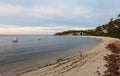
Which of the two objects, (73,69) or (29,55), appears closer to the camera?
(73,69)

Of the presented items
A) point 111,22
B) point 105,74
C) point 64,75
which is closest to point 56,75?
point 64,75

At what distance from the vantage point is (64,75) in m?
16.9

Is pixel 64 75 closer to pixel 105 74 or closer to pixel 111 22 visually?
pixel 105 74

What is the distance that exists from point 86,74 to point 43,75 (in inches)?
138

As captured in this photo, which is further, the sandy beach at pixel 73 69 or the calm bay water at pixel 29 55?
the calm bay water at pixel 29 55

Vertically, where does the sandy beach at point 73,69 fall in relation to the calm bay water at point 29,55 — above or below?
above

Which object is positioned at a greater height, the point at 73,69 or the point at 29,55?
the point at 73,69

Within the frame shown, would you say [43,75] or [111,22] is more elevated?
[111,22]

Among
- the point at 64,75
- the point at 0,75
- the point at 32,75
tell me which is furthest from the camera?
the point at 0,75

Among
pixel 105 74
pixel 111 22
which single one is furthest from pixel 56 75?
pixel 111 22

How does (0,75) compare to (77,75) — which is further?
(0,75)

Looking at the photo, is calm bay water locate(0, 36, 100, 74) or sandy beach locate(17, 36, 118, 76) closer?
sandy beach locate(17, 36, 118, 76)

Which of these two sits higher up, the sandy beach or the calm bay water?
the sandy beach

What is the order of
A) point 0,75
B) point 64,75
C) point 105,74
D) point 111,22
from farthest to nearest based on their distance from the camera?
1. point 111,22
2. point 0,75
3. point 64,75
4. point 105,74
